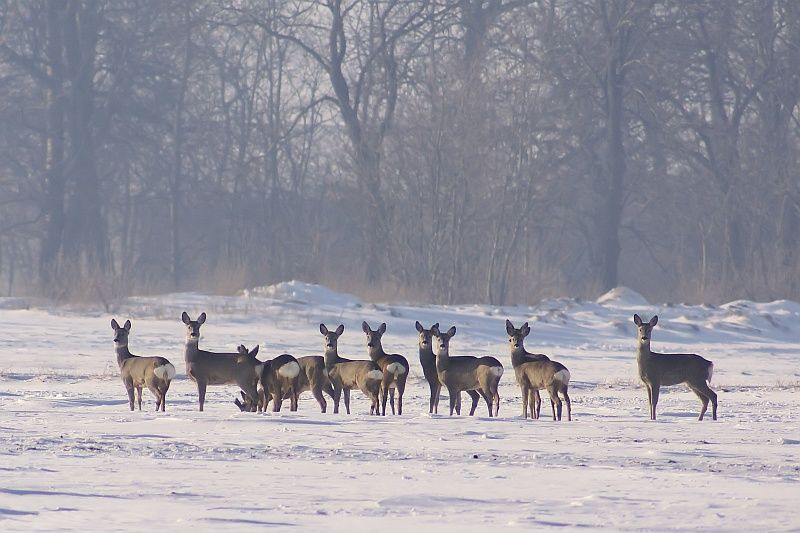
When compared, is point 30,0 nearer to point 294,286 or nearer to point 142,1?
point 142,1

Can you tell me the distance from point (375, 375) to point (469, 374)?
1085 mm

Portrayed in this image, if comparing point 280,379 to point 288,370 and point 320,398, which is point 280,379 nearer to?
point 288,370

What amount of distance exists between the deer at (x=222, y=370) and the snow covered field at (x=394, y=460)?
1.10 feet

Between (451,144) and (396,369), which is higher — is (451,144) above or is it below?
above

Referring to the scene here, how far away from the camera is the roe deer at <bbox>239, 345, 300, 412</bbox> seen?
53.4 feet

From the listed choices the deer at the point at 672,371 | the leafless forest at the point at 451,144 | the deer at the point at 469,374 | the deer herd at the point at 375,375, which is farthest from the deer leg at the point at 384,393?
the leafless forest at the point at 451,144

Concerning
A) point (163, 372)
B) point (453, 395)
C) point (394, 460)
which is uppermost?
point (163, 372)

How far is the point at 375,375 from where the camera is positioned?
16.3 m

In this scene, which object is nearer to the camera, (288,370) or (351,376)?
(288,370)

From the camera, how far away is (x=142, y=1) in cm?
5041

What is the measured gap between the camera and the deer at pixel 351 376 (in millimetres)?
16328

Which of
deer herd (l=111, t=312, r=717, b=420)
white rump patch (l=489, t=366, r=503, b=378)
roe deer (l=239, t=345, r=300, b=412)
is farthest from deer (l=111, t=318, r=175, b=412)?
white rump patch (l=489, t=366, r=503, b=378)

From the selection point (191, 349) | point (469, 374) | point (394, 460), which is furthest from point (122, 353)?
point (394, 460)

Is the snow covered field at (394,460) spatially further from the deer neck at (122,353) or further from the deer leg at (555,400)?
the deer neck at (122,353)
